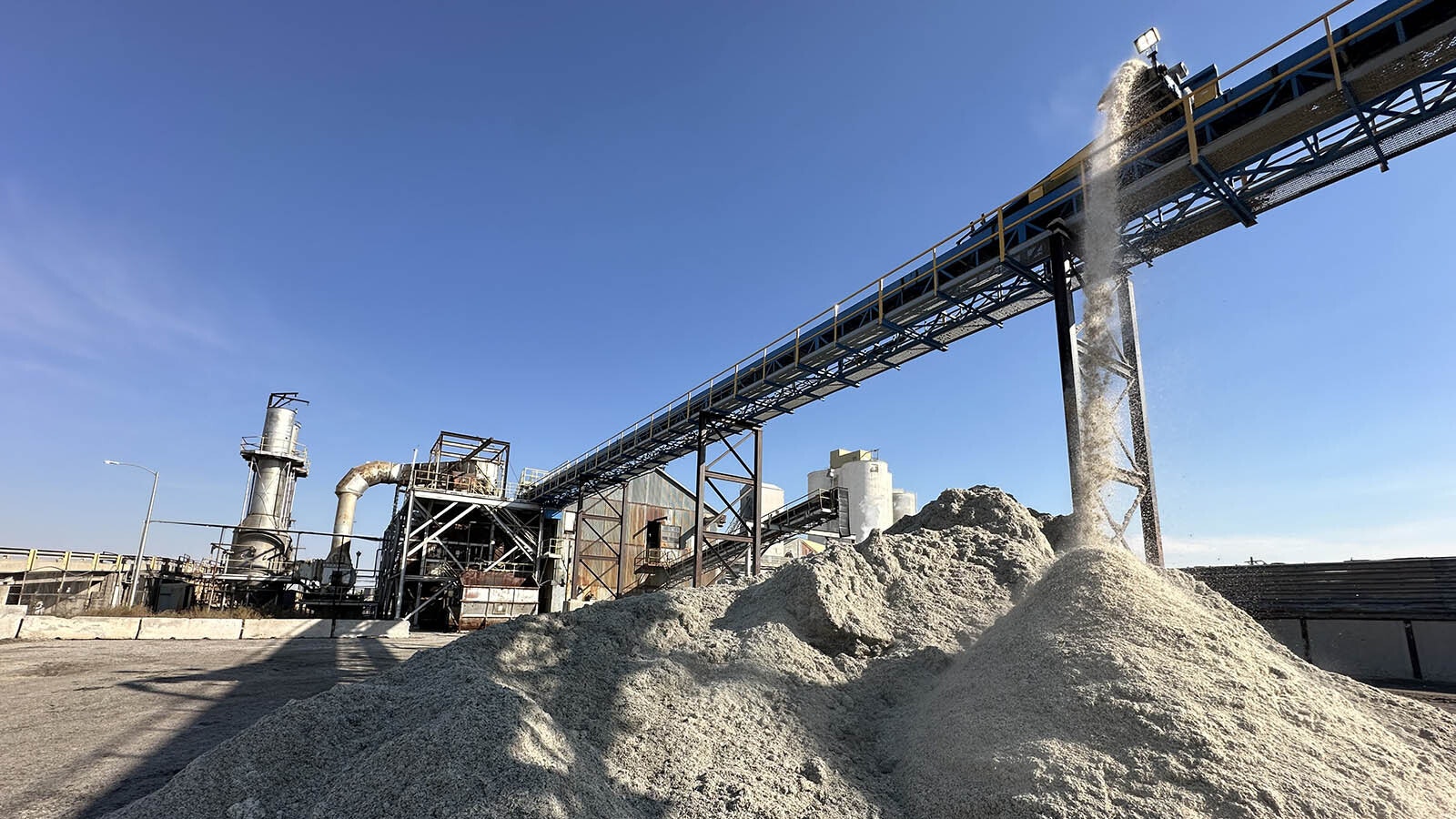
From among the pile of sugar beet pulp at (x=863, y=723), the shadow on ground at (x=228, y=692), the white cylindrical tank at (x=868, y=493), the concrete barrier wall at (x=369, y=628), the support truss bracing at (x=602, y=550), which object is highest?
the white cylindrical tank at (x=868, y=493)

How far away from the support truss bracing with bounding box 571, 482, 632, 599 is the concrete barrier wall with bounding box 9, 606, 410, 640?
1112 centimetres

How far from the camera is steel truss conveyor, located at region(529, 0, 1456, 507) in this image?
25.2 feet

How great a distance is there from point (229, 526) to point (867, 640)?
3219 cm

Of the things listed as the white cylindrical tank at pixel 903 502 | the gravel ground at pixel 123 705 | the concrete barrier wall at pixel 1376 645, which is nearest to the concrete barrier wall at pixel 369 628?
the gravel ground at pixel 123 705

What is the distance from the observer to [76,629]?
1605cm

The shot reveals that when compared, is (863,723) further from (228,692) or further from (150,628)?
(150,628)

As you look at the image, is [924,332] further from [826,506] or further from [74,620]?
[74,620]

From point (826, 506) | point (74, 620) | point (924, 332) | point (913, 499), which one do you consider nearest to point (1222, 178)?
point (924, 332)

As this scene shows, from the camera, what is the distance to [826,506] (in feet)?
71.3

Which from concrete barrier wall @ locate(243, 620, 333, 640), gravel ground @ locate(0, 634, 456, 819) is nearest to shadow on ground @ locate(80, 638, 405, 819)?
gravel ground @ locate(0, 634, 456, 819)

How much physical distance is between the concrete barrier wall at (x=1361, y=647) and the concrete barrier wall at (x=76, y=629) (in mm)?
25611

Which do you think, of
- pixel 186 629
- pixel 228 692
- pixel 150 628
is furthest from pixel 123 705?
pixel 150 628

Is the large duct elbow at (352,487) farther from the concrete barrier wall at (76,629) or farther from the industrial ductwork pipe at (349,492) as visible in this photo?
the concrete barrier wall at (76,629)

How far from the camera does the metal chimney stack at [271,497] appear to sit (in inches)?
1131
